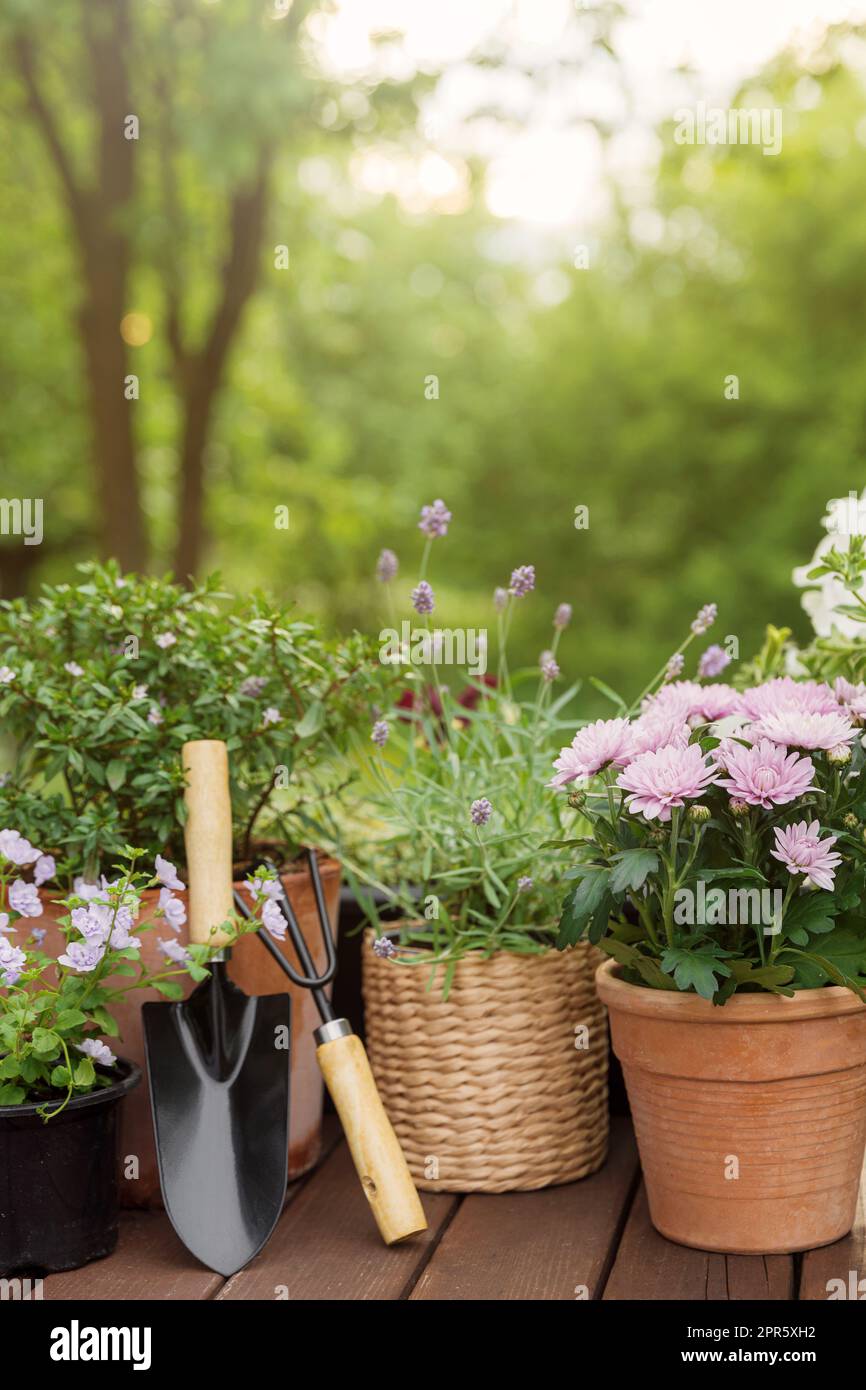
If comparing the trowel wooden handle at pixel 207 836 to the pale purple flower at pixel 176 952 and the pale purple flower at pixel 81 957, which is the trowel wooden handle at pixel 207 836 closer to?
the pale purple flower at pixel 176 952

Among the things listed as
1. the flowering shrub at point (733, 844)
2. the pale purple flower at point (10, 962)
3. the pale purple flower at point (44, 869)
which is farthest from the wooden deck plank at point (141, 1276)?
the flowering shrub at point (733, 844)

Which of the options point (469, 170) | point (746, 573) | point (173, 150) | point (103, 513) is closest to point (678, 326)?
point (746, 573)

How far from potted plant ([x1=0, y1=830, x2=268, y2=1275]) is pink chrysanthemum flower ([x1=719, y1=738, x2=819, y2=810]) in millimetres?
586

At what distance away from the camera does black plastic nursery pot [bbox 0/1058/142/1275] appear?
1390mm

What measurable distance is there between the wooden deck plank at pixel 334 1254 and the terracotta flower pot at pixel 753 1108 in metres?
0.31

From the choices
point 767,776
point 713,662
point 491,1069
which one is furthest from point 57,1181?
point 713,662

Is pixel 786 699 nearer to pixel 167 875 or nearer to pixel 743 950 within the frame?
pixel 743 950

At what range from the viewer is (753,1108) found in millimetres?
1391

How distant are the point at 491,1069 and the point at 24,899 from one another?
608 mm

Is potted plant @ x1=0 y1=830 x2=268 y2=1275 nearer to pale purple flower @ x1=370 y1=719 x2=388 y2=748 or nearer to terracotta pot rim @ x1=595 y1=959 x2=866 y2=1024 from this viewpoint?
pale purple flower @ x1=370 y1=719 x2=388 y2=748

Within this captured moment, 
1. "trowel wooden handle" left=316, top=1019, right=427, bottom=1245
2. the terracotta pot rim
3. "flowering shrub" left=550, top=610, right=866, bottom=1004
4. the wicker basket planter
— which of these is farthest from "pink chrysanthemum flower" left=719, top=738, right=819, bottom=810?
"trowel wooden handle" left=316, top=1019, right=427, bottom=1245

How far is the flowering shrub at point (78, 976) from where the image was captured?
1.40m

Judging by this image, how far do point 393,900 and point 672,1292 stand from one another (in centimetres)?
60
